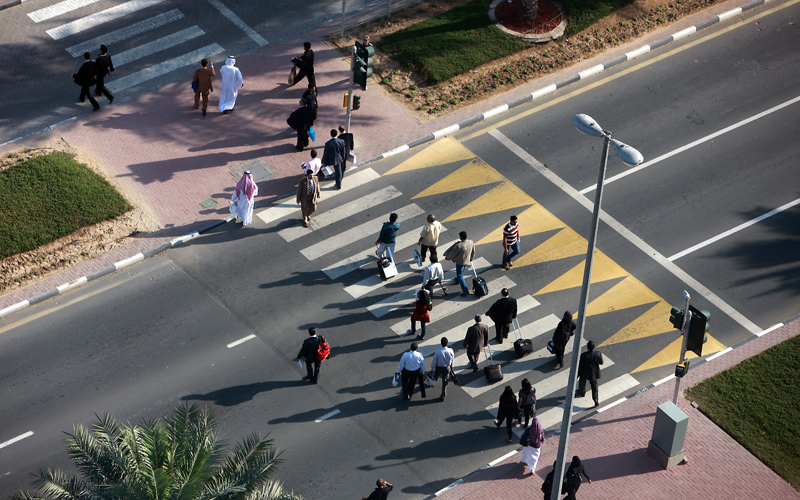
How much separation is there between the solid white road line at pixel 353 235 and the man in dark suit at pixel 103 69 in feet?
26.9

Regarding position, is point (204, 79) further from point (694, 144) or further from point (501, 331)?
point (694, 144)

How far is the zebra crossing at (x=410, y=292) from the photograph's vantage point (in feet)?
59.2

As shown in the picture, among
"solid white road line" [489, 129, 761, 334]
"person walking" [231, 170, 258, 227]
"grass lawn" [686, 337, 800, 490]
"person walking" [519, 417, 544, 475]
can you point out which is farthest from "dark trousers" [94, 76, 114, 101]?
"grass lawn" [686, 337, 800, 490]

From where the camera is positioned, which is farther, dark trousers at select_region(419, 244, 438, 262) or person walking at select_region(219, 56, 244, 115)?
person walking at select_region(219, 56, 244, 115)

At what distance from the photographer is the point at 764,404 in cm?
1761

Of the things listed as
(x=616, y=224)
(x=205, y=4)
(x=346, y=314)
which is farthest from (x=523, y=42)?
(x=346, y=314)

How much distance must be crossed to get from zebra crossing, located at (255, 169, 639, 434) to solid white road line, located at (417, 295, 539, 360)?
0.02 meters

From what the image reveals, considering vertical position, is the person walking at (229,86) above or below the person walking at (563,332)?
above

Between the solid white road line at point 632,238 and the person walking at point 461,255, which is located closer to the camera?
the person walking at point 461,255

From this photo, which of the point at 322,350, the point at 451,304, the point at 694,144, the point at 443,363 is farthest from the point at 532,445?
the point at 694,144

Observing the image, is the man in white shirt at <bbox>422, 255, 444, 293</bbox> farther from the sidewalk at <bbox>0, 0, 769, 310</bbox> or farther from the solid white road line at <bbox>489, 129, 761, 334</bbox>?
the sidewalk at <bbox>0, 0, 769, 310</bbox>

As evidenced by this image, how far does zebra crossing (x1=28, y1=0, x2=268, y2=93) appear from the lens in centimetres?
2608

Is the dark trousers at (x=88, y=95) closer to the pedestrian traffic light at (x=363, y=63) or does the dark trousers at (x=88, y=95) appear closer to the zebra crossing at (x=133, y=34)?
the zebra crossing at (x=133, y=34)

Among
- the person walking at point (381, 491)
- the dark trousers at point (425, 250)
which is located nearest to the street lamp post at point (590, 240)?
the person walking at point (381, 491)
